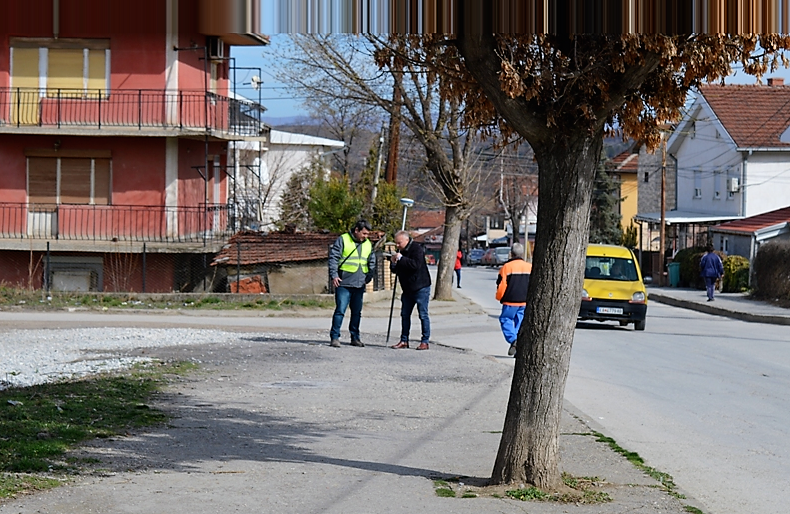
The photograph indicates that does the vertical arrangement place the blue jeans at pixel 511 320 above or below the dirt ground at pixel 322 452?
above

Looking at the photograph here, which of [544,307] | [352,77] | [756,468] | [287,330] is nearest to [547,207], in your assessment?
[544,307]

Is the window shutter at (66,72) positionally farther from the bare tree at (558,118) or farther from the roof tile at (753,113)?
the roof tile at (753,113)

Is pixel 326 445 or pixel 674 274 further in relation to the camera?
pixel 674 274

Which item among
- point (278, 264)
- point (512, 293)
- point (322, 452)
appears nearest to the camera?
point (322, 452)

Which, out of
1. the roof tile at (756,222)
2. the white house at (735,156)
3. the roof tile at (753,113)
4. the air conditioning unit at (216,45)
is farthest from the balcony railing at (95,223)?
the roof tile at (753,113)

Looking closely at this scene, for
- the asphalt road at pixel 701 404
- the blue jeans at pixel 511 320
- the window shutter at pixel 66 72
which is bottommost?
the asphalt road at pixel 701 404

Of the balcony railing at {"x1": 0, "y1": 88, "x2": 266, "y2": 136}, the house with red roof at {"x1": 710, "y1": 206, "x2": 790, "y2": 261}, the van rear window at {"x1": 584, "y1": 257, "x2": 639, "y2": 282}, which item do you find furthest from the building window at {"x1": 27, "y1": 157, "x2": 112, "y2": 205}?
the house with red roof at {"x1": 710, "y1": 206, "x2": 790, "y2": 261}

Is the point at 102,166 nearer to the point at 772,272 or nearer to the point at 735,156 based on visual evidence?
A: the point at 772,272

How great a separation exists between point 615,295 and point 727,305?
35.4 feet

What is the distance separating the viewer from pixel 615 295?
22.0 meters

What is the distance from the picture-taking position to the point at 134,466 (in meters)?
7.14

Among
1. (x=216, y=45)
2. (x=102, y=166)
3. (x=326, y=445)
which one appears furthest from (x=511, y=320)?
(x=102, y=166)

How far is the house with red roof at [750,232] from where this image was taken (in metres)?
38.6

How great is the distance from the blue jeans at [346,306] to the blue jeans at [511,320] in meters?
2.24
